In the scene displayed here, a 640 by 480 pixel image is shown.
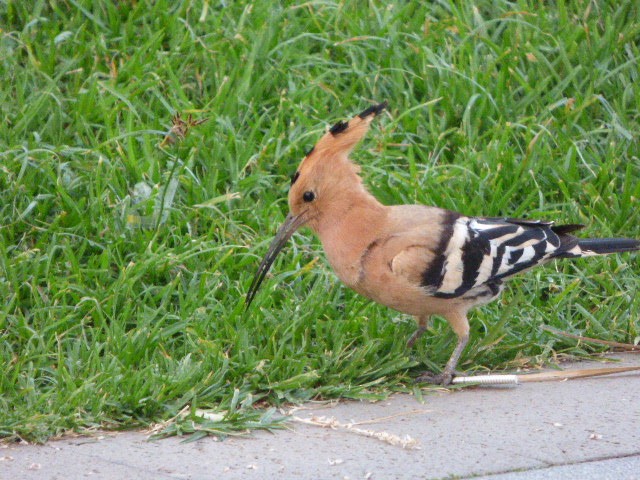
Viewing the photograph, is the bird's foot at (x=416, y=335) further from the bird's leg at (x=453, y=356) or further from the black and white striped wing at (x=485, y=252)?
the black and white striped wing at (x=485, y=252)

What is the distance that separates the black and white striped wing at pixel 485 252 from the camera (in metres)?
4.28

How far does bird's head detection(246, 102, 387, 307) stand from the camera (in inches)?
170

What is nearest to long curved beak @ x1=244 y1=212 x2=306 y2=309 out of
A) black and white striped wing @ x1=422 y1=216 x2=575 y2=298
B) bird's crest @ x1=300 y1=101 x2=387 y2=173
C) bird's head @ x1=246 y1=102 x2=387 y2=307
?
bird's head @ x1=246 y1=102 x2=387 y2=307

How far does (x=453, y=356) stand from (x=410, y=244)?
18.8 inches

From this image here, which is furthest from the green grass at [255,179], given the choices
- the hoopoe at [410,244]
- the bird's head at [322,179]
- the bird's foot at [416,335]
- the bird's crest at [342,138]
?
the bird's crest at [342,138]

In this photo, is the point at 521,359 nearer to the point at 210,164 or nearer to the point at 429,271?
the point at 429,271

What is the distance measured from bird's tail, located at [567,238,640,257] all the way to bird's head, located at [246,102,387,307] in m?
0.94

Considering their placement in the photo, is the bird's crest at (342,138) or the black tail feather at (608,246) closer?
the bird's crest at (342,138)

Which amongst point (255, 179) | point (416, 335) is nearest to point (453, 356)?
point (416, 335)

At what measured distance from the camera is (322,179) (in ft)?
14.4

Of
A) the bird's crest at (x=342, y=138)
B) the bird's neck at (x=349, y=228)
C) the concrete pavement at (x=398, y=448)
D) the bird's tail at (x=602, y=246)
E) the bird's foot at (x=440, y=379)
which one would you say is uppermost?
the bird's crest at (x=342, y=138)

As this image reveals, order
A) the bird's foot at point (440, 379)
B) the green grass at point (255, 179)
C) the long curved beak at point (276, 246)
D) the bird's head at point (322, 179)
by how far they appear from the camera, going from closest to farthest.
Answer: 1. the green grass at point (255, 179)
2. the bird's foot at point (440, 379)
3. the bird's head at point (322, 179)
4. the long curved beak at point (276, 246)

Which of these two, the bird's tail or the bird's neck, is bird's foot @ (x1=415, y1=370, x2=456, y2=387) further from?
the bird's tail

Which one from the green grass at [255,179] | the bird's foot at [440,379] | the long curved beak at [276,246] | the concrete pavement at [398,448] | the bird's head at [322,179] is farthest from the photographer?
the long curved beak at [276,246]
